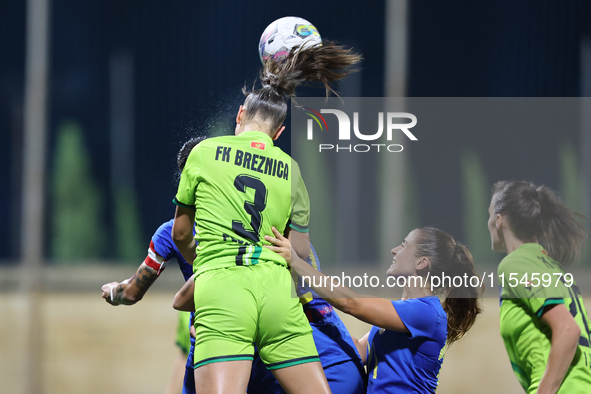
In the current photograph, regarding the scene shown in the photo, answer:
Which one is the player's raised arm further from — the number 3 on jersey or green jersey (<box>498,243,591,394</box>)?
green jersey (<box>498,243,591,394</box>)

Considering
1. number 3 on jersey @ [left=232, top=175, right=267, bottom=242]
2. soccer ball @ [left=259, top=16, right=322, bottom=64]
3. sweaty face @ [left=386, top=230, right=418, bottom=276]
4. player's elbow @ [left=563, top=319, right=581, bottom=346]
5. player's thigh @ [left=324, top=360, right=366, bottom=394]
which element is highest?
soccer ball @ [left=259, top=16, right=322, bottom=64]

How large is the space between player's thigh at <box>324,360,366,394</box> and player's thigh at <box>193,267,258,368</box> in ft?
1.41

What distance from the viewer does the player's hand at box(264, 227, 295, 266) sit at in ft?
8.32

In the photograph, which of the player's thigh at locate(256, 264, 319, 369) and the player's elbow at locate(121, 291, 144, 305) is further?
the player's elbow at locate(121, 291, 144, 305)

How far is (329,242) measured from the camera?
6.98m

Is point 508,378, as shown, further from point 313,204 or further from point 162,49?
point 162,49

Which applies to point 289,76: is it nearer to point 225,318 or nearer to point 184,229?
point 184,229

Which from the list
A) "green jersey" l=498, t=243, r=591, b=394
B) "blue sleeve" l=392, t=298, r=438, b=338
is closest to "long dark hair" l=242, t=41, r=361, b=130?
"blue sleeve" l=392, t=298, r=438, b=338

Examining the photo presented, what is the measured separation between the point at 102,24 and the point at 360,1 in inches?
135

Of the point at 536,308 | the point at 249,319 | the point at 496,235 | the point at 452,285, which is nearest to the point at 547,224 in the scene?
the point at 496,235

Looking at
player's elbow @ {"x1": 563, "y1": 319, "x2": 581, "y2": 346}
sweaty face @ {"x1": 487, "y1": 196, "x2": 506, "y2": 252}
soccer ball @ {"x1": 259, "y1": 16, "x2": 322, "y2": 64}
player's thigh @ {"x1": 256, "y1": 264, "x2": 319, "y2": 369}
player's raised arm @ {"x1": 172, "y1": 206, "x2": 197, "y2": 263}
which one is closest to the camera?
player's thigh @ {"x1": 256, "y1": 264, "x2": 319, "y2": 369}

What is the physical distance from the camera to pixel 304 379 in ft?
7.88

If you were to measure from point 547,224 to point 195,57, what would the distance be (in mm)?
5475

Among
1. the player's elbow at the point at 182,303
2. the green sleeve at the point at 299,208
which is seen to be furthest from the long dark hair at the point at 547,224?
the player's elbow at the point at 182,303
